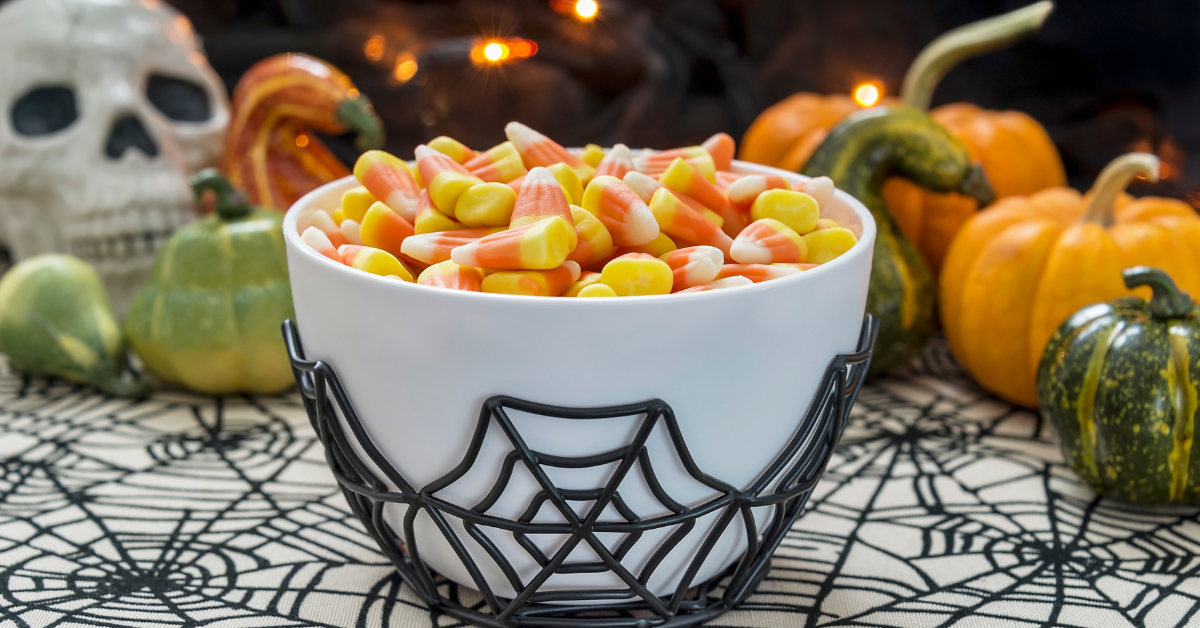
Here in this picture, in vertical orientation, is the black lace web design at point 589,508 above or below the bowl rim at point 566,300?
below

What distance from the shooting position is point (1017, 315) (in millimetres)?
1135

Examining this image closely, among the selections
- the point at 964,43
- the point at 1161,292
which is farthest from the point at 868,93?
the point at 1161,292

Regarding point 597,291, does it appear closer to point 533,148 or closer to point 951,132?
point 533,148

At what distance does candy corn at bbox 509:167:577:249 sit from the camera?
0.62 metres

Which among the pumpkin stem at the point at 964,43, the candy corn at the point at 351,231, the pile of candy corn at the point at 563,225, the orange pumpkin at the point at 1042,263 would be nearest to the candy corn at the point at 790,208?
the pile of candy corn at the point at 563,225

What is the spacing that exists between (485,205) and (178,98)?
3.33 ft

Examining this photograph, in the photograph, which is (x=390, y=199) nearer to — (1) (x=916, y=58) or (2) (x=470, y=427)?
(2) (x=470, y=427)

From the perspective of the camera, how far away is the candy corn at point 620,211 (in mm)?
638

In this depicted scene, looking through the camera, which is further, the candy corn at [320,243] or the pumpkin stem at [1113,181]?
the pumpkin stem at [1113,181]

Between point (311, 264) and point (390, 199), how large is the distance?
4.5 inches

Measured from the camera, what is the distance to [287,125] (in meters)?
1.43

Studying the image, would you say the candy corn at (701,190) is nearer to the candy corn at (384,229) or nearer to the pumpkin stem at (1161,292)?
the candy corn at (384,229)

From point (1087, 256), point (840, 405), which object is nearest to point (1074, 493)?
point (1087, 256)

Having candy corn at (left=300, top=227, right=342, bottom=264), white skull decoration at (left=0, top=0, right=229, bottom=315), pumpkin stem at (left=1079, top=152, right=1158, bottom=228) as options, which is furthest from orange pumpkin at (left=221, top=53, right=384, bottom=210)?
pumpkin stem at (left=1079, top=152, right=1158, bottom=228)
